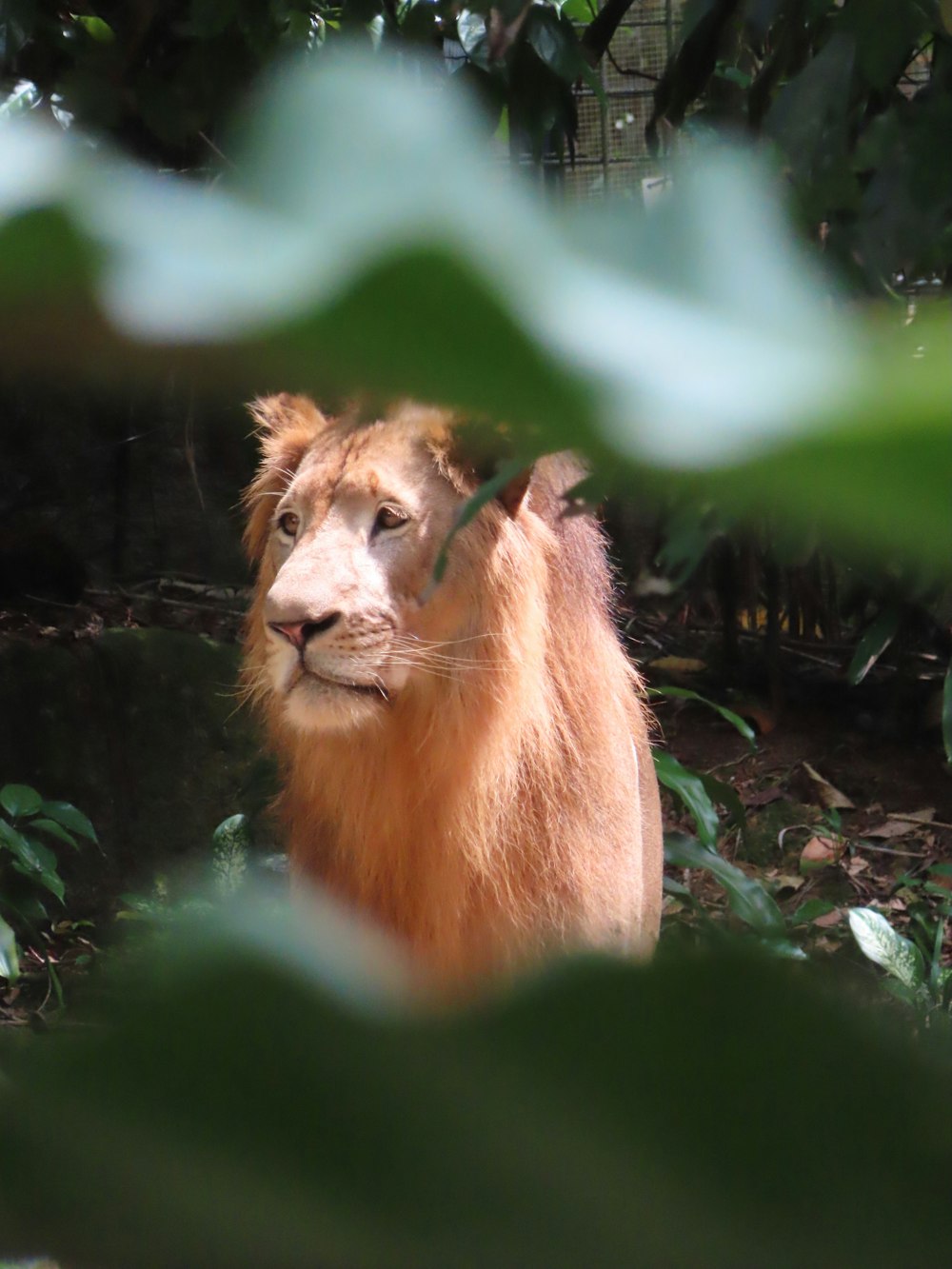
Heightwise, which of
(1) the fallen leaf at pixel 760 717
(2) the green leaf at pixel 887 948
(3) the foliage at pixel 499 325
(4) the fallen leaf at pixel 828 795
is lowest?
(4) the fallen leaf at pixel 828 795

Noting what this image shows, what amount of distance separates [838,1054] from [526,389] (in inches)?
3.5

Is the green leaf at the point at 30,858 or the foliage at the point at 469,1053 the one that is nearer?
the foliage at the point at 469,1053

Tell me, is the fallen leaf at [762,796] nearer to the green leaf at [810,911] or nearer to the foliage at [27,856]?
the green leaf at [810,911]

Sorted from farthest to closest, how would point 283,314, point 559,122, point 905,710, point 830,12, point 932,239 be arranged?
1. point 905,710
2. point 559,122
3. point 830,12
4. point 932,239
5. point 283,314

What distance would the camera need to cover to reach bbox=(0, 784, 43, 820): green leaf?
9.77 ft

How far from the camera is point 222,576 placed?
15.9 ft

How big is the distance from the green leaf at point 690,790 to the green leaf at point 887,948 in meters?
0.36

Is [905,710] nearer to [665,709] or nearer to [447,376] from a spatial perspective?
[665,709]

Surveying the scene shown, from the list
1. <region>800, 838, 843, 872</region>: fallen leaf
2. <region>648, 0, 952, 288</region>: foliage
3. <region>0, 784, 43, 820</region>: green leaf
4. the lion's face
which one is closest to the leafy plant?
<region>800, 838, 843, 872</region>: fallen leaf

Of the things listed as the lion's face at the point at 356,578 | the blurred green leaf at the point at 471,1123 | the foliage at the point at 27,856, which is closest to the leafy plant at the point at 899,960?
the lion's face at the point at 356,578

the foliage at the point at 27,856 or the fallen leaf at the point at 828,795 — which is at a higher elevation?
the foliage at the point at 27,856

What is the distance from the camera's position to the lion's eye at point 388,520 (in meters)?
2.03

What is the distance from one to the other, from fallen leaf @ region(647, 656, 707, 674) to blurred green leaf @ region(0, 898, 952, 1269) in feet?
14.9

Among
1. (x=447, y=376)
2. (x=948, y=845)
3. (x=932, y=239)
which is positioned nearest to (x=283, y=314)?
(x=447, y=376)
